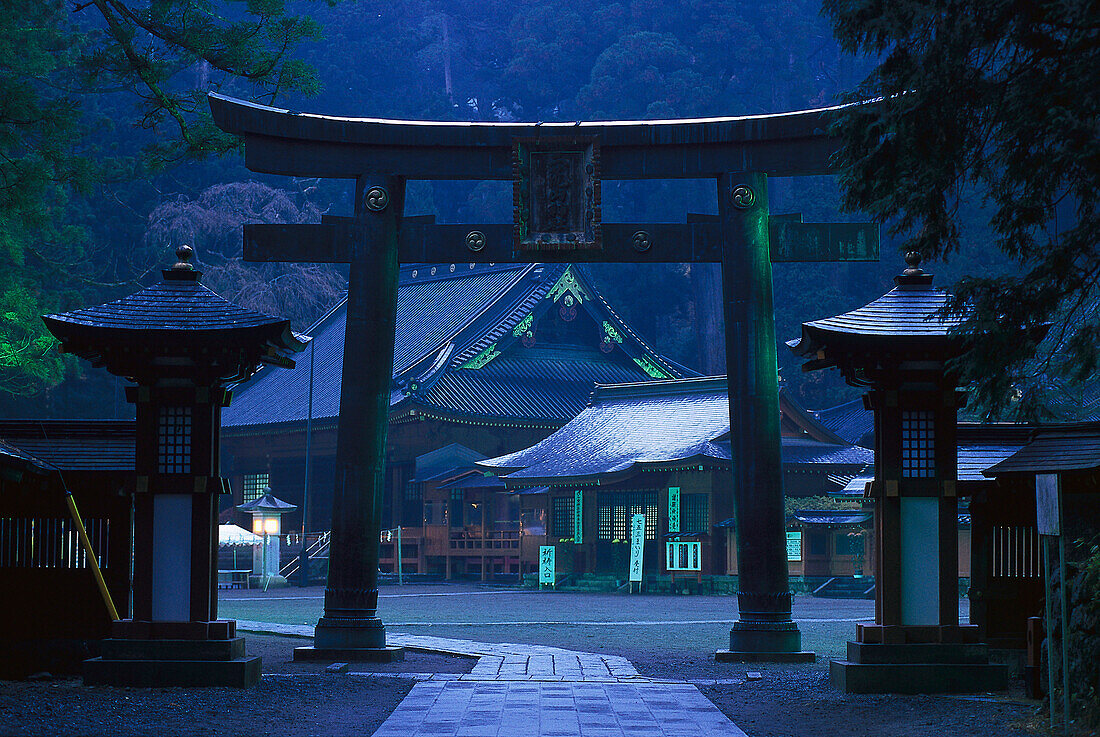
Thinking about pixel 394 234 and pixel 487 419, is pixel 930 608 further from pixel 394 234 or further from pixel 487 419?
pixel 487 419

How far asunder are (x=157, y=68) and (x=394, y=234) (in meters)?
4.75

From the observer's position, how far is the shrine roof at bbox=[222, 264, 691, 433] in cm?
4181

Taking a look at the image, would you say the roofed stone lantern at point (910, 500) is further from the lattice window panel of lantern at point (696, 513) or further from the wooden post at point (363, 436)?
the lattice window panel of lantern at point (696, 513)

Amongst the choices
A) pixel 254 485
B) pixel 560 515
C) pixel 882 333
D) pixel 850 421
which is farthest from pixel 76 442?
pixel 850 421

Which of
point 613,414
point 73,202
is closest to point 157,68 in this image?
point 613,414

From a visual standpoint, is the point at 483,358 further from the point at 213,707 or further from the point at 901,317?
the point at 213,707

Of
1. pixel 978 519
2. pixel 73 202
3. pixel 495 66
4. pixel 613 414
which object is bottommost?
pixel 978 519

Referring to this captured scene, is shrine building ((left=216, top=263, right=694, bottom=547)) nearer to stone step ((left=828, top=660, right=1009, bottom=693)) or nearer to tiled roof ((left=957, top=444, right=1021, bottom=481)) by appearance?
tiled roof ((left=957, top=444, right=1021, bottom=481))

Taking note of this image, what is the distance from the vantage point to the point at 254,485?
47062 millimetres

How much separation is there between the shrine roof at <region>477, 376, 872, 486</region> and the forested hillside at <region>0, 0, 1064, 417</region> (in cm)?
1373

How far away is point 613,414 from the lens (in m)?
40.7

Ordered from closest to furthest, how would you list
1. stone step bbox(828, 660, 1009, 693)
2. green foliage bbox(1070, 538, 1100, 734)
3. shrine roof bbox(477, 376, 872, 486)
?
1. green foliage bbox(1070, 538, 1100, 734)
2. stone step bbox(828, 660, 1009, 693)
3. shrine roof bbox(477, 376, 872, 486)

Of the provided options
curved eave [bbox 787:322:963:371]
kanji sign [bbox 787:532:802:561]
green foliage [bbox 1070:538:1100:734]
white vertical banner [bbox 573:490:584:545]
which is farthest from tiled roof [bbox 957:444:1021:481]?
white vertical banner [bbox 573:490:584:545]

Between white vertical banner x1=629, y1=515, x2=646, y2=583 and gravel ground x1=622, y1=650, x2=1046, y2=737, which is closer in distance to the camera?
gravel ground x1=622, y1=650, x2=1046, y2=737
